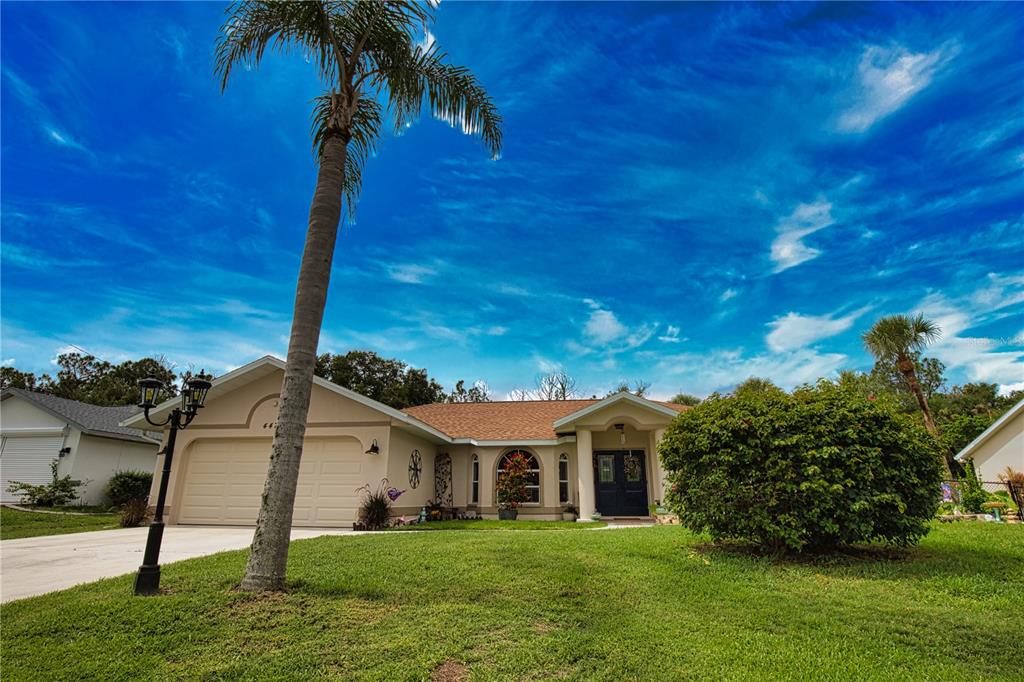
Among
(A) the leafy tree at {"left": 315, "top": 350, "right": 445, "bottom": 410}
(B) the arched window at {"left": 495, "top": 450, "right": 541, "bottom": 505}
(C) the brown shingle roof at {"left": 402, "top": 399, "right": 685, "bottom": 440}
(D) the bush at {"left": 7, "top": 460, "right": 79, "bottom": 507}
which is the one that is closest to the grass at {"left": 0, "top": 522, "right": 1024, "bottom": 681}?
(B) the arched window at {"left": 495, "top": 450, "right": 541, "bottom": 505}

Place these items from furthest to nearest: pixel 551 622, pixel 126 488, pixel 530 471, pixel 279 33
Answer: pixel 126 488 → pixel 530 471 → pixel 279 33 → pixel 551 622

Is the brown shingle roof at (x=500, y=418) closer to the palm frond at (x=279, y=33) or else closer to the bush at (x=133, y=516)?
the bush at (x=133, y=516)

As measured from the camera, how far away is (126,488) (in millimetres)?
19312

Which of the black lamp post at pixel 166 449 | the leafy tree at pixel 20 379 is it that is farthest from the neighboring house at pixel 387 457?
the leafy tree at pixel 20 379

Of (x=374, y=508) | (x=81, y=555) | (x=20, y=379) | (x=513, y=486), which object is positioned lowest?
(x=81, y=555)

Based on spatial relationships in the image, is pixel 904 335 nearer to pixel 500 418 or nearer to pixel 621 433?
pixel 621 433

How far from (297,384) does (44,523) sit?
14962 millimetres

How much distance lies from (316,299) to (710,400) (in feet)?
19.7

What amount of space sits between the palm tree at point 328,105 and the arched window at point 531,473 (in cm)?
1114

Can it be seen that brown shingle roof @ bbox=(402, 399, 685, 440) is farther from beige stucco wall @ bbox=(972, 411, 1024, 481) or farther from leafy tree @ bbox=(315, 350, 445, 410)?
beige stucco wall @ bbox=(972, 411, 1024, 481)

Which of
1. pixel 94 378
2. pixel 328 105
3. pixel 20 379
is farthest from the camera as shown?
pixel 94 378

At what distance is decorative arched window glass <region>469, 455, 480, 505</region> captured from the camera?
54.9ft

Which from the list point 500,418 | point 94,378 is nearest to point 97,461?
point 500,418

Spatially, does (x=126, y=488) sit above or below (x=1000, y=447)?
below
